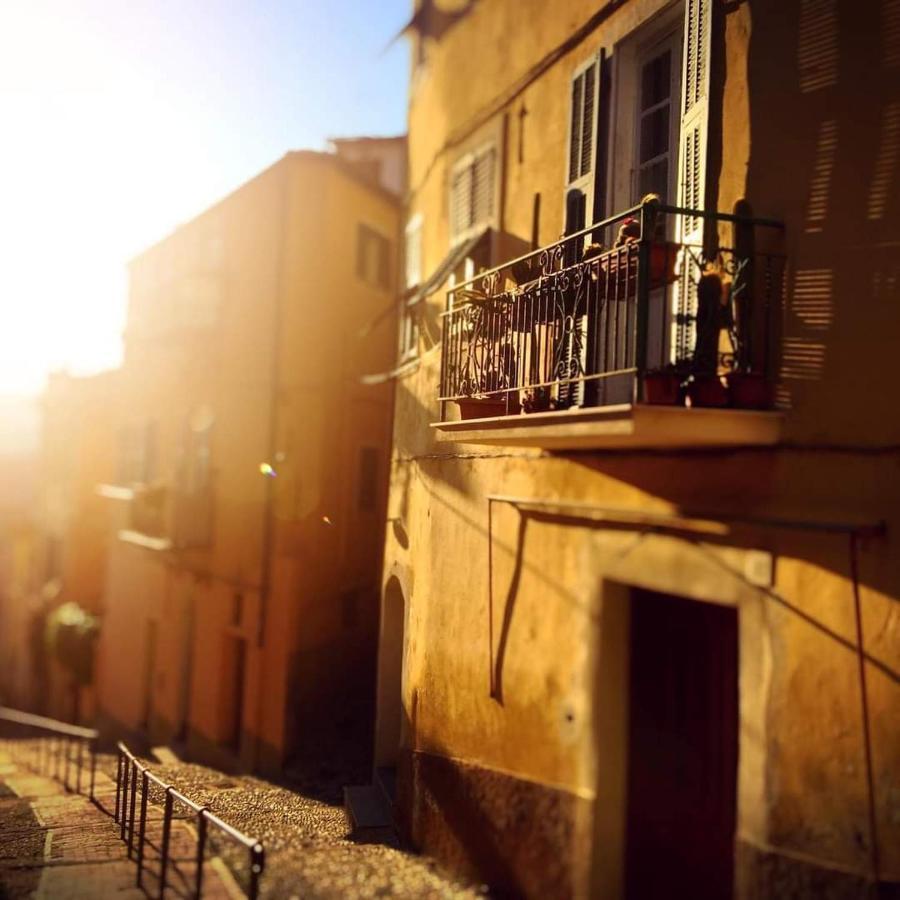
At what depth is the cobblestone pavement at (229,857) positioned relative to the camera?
6285mm

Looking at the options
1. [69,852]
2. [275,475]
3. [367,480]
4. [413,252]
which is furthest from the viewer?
[367,480]

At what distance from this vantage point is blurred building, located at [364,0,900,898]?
4750 millimetres

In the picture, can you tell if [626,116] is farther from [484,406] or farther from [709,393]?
[709,393]

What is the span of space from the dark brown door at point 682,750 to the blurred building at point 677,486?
0.07 ft

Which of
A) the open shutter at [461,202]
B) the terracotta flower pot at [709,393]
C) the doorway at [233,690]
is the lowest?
the doorway at [233,690]

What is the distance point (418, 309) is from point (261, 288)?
5.17m

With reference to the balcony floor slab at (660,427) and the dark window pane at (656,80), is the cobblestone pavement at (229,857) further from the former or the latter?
the dark window pane at (656,80)

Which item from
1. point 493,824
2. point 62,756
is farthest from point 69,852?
point 62,756

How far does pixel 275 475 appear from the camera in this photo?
44.6 ft

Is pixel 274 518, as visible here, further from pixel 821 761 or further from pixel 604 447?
pixel 821 761

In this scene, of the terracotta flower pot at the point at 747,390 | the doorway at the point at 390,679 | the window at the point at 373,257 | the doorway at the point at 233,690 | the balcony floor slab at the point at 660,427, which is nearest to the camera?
the balcony floor slab at the point at 660,427

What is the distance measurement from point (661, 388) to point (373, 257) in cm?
1160

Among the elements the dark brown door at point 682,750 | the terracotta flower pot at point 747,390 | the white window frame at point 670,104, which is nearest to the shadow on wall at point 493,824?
the dark brown door at point 682,750

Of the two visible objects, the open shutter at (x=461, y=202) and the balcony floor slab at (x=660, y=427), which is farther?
the open shutter at (x=461, y=202)
